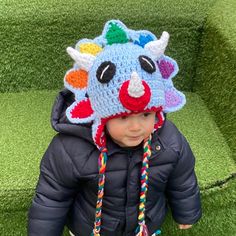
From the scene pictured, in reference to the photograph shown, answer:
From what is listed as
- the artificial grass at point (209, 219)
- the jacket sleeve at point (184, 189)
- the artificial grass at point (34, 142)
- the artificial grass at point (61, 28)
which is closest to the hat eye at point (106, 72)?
the jacket sleeve at point (184, 189)

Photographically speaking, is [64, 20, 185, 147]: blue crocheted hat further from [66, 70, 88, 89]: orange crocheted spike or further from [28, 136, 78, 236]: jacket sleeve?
[28, 136, 78, 236]: jacket sleeve

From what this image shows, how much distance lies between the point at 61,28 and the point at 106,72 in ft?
3.16

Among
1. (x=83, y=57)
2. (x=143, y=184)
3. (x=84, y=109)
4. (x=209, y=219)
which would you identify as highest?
(x=83, y=57)

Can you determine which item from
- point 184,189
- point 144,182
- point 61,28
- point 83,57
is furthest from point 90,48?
point 61,28

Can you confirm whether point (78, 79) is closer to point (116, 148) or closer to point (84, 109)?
point (84, 109)

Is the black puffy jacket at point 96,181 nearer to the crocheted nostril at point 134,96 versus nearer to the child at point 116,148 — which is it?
the child at point 116,148

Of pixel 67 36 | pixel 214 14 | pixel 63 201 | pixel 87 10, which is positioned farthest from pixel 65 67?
pixel 63 201

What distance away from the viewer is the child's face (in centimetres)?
111

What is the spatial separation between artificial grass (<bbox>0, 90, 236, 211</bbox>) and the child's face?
0.51 metres

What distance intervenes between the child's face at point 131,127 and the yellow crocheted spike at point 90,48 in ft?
0.60

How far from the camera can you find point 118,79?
1.05m

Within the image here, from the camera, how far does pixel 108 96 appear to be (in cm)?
106

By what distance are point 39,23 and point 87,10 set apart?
0.22 m

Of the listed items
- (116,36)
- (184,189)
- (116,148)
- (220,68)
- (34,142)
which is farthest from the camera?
(220,68)
